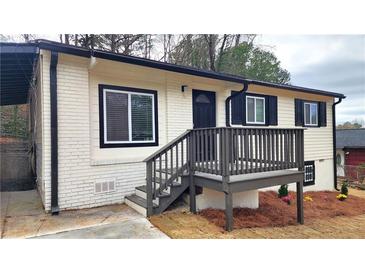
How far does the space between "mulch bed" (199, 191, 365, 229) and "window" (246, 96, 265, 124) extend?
248 centimetres

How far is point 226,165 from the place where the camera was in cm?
439

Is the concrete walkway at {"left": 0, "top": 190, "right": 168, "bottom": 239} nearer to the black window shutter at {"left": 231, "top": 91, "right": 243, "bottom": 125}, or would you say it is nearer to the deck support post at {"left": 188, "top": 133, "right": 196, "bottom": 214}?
the deck support post at {"left": 188, "top": 133, "right": 196, "bottom": 214}

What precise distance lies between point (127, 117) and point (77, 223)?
8.57ft

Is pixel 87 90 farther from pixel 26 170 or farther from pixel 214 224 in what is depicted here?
pixel 26 170

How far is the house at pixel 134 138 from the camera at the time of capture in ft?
15.6

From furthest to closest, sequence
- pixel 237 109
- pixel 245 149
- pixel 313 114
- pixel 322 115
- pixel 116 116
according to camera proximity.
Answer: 1. pixel 322 115
2. pixel 313 114
3. pixel 237 109
4. pixel 116 116
5. pixel 245 149

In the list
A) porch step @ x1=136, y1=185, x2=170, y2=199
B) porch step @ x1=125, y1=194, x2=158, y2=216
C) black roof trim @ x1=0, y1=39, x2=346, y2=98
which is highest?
black roof trim @ x1=0, y1=39, x2=346, y2=98

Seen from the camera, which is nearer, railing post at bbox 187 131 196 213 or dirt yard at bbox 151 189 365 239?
dirt yard at bbox 151 189 365 239

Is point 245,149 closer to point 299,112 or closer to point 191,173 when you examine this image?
point 191,173

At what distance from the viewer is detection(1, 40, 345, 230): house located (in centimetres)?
477

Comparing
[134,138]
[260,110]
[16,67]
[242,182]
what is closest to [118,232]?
[242,182]

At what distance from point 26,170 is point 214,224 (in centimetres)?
678

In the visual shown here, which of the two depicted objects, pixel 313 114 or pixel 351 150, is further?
pixel 351 150

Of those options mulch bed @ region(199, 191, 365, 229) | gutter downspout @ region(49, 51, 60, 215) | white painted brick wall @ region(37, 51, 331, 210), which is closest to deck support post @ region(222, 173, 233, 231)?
mulch bed @ region(199, 191, 365, 229)
